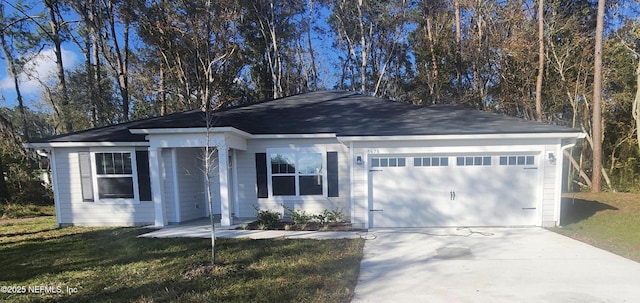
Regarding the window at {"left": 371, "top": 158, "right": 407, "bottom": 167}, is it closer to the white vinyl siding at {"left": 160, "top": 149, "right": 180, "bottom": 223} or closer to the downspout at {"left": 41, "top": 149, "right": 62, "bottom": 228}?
the white vinyl siding at {"left": 160, "top": 149, "right": 180, "bottom": 223}

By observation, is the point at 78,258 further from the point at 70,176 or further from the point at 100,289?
the point at 70,176

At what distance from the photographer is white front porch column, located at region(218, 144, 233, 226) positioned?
730 cm

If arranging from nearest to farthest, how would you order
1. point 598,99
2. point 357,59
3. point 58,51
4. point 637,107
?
1. point 598,99
2. point 637,107
3. point 58,51
4. point 357,59

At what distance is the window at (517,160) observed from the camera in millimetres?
7023

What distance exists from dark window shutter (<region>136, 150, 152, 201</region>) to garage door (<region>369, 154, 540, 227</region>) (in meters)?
5.93

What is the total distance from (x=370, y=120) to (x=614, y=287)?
240 inches

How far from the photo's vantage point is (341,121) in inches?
352

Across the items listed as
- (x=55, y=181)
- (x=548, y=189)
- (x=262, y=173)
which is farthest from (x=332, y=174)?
(x=55, y=181)

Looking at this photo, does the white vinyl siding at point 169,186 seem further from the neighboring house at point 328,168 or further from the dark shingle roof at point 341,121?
the dark shingle roof at point 341,121

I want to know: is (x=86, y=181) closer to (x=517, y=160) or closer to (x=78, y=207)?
(x=78, y=207)

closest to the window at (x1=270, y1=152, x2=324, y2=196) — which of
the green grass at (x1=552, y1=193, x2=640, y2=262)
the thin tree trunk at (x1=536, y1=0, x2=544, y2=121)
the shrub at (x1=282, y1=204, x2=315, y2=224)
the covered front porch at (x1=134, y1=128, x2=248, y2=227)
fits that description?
the shrub at (x1=282, y1=204, x2=315, y2=224)

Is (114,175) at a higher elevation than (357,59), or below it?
below

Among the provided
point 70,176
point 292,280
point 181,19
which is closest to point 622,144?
point 292,280

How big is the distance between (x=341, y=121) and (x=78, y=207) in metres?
7.73
